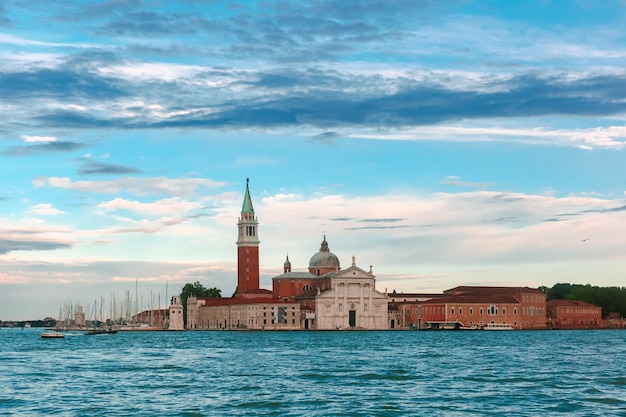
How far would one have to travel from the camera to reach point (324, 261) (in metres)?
165

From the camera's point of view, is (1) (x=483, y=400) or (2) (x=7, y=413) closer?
(2) (x=7, y=413)

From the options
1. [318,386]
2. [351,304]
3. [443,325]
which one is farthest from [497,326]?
[318,386]

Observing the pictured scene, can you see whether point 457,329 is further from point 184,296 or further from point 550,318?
point 184,296

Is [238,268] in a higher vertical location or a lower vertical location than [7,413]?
higher

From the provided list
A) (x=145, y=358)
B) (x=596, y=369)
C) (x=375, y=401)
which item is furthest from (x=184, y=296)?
(x=375, y=401)

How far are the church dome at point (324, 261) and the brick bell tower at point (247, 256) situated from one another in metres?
9.94

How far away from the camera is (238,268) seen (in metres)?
160

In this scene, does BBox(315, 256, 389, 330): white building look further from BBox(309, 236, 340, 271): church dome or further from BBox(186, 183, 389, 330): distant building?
BBox(309, 236, 340, 271): church dome

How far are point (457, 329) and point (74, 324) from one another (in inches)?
3131

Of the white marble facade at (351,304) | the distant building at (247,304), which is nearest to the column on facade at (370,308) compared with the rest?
the white marble facade at (351,304)

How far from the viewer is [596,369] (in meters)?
49.8

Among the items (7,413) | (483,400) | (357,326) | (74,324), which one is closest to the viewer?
(7,413)

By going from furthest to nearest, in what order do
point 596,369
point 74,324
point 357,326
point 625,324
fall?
1. point 74,324
2. point 625,324
3. point 357,326
4. point 596,369

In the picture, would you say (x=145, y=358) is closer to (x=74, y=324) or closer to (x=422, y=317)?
(x=422, y=317)
